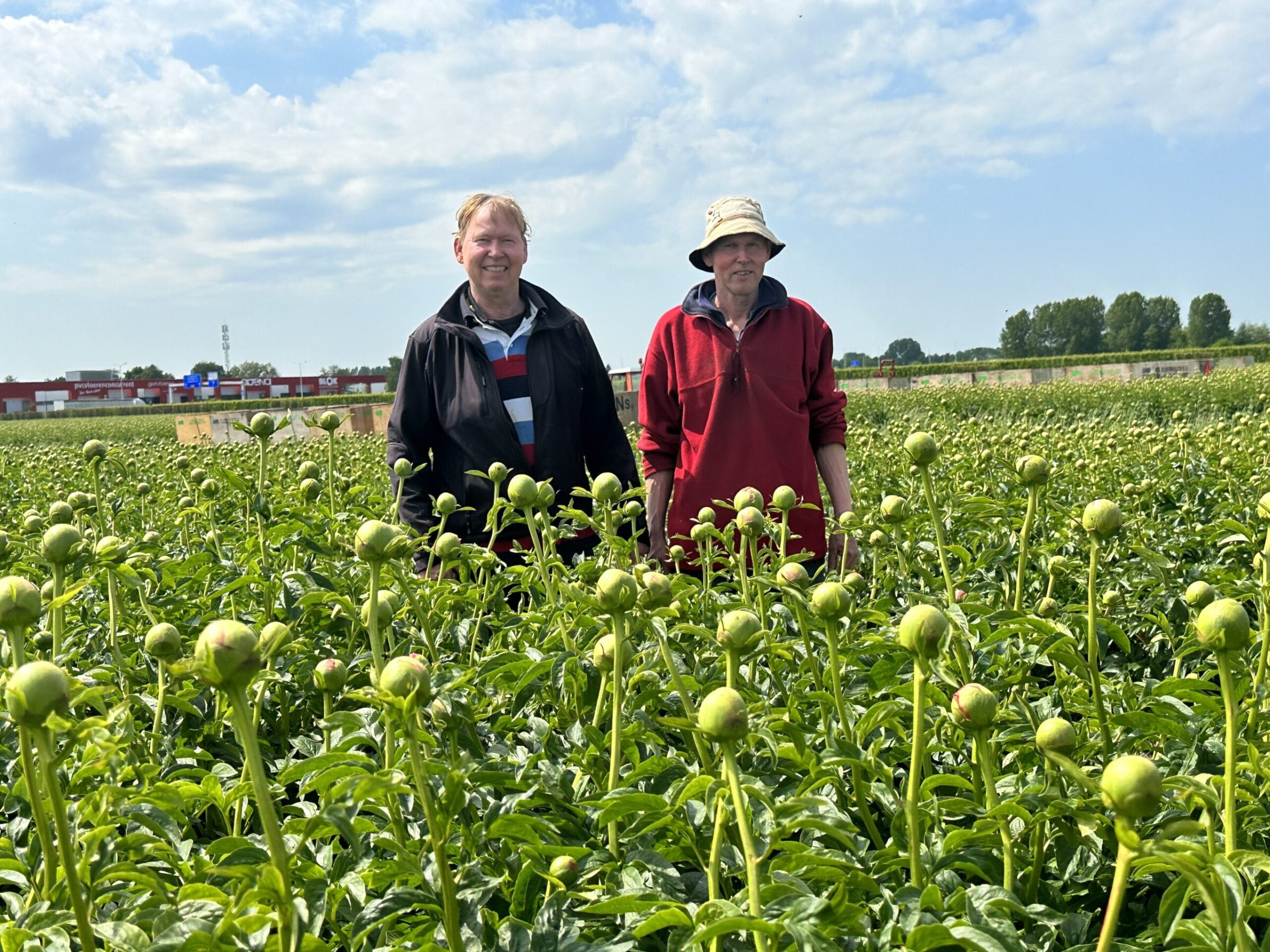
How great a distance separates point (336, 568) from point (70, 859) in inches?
60.3

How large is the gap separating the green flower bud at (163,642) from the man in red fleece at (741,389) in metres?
2.77

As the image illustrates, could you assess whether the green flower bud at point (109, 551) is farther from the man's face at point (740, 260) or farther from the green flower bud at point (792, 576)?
the man's face at point (740, 260)

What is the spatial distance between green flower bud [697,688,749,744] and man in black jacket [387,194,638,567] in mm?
3077

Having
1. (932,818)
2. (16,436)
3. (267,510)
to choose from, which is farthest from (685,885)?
(16,436)

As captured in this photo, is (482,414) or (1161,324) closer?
(482,414)

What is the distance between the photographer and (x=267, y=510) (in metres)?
2.68

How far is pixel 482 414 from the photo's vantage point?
4.20 meters

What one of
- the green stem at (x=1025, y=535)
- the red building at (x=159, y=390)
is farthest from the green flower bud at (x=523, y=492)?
the red building at (x=159, y=390)

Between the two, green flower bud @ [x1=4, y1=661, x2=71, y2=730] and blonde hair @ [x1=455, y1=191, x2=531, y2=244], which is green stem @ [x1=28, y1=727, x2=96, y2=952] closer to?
green flower bud @ [x1=4, y1=661, x2=71, y2=730]

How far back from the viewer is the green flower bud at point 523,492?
91.1 inches

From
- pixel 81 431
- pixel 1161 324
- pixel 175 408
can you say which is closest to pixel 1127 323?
pixel 1161 324

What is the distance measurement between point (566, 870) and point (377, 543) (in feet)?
2.06

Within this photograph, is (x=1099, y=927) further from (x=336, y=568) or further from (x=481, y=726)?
(x=336, y=568)

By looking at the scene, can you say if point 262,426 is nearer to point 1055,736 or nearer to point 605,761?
point 605,761
